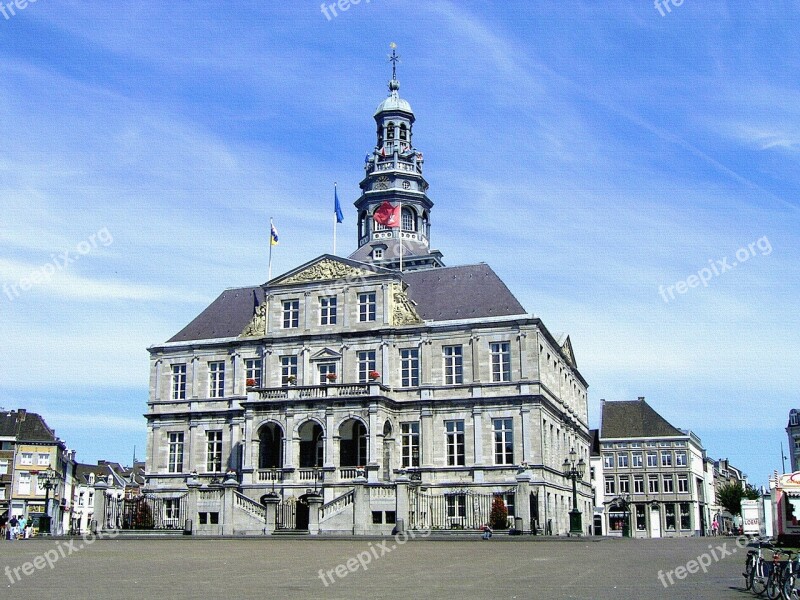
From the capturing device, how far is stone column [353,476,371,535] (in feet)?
142

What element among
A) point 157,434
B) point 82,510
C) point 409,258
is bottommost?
point 82,510

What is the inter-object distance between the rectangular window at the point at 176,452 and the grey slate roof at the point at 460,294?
1683cm

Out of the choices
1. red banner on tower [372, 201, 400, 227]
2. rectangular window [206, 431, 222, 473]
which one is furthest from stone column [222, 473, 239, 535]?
red banner on tower [372, 201, 400, 227]

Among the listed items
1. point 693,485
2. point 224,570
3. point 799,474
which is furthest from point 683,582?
point 693,485

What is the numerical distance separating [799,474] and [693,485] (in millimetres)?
67864

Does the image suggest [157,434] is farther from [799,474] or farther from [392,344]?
[799,474]

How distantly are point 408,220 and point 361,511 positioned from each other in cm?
3302

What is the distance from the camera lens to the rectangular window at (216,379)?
191 ft

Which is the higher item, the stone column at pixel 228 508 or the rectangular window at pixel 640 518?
the stone column at pixel 228 508

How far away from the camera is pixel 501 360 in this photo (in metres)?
52.7

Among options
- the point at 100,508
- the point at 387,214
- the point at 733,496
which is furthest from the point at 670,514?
the point at 100,508

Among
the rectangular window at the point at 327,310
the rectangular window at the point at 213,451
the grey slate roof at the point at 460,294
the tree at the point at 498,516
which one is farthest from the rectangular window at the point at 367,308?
the tree at the point at 498,516

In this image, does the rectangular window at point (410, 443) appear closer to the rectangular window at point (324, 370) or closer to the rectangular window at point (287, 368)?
the rectangular window at point (324, 370)

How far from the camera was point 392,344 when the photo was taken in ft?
179
